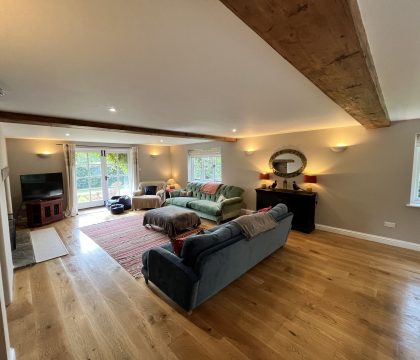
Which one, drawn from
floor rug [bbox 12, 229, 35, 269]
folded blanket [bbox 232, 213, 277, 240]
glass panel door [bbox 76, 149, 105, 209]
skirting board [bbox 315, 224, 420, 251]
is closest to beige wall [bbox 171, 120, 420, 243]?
skirting board [bbox 315, 224, 420, 251]

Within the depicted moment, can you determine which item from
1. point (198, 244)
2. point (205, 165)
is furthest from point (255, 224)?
point (205, 165)

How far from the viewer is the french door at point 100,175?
6.43 metres

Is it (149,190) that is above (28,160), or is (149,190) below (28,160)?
below

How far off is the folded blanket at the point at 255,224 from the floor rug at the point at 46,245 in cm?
318

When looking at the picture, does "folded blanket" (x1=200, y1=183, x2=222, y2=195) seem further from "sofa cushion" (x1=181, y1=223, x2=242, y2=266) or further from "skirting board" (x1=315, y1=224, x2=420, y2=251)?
"sofa cushion" (x1=181, y1=223, x2=242, y2=266)

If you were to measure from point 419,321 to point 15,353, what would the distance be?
3.72 m

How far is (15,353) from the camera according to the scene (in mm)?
1647

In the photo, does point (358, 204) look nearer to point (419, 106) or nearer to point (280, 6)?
point (419, 106)

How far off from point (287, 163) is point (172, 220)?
307cm

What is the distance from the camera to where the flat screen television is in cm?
504

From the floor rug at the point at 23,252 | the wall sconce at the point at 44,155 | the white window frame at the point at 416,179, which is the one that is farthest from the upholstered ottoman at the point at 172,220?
the white window frame at the point at 416,179

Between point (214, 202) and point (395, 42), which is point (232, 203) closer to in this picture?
point (214, 202)

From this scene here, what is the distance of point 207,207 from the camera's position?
16.4ft

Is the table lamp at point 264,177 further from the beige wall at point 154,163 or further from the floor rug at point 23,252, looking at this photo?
the floor rug at point 23,252
